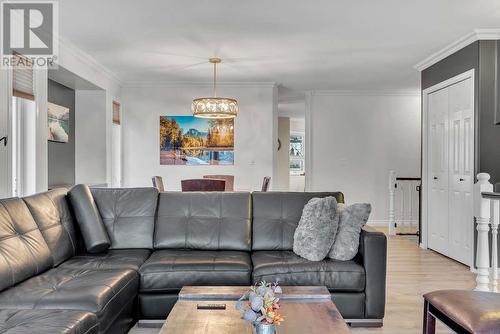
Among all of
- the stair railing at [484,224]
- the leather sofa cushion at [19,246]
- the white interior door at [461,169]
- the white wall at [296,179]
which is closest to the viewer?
the leather sofa cushion at [19,246]

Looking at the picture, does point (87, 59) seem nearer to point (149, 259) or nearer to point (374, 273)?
point (149, 259)

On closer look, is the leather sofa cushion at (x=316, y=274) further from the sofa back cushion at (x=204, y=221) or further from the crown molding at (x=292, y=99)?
the crown molding at (x=292, y=99)

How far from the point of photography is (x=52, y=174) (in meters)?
5.64

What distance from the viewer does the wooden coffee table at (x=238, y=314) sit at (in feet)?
5.64

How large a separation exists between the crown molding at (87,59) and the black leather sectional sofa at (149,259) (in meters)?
2.24

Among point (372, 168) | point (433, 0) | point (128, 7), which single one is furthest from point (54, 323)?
point (372, 168)

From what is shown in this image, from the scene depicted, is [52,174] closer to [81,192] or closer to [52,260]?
[81,192]

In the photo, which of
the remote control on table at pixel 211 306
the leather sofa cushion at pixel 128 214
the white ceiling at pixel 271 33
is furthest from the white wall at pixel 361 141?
the remote control on table at pixel 211 306

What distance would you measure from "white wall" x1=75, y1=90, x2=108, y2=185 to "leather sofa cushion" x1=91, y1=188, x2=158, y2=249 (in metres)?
2.95

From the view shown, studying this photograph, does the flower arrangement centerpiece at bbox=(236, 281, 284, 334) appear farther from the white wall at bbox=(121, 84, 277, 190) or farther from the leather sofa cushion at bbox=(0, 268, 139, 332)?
the white wall at bbox=(121, 84, 277, 190)

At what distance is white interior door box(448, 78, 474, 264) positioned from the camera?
4520mm

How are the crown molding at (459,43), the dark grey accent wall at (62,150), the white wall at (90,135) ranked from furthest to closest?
the white wall at (90,135) < the dark grey accent wall at (62,150) < the crown molding at (459,43)

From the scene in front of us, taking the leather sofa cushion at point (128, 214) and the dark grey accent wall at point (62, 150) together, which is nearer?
the leather sofa cushion at point (128, 214)

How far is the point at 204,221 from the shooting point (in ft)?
11.1
